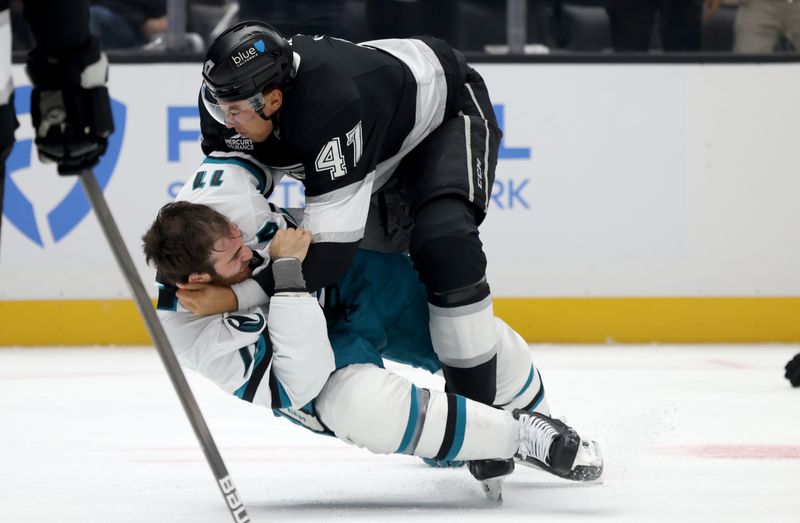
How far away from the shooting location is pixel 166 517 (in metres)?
2.46

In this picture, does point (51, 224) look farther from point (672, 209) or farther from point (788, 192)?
point (788, 192)

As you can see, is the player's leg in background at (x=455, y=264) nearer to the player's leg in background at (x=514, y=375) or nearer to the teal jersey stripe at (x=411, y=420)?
the player's leg in background at (x=514, y=375)

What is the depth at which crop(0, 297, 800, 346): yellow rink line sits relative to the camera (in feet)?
18.2

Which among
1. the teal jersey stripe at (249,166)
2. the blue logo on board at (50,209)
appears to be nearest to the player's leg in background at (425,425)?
the teal jersey stripe at (249,166)

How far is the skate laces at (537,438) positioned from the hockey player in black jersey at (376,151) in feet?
0.14

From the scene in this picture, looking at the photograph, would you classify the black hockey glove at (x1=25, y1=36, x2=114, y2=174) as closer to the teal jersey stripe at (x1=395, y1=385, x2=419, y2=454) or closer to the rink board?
the teal jersey stripe at (x1=395, y1=385, x2=419, y2=454)

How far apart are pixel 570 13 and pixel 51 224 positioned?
225 cm

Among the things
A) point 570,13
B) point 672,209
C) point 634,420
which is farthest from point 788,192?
point 634,420

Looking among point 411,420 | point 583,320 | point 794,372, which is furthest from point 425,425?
point 583,320

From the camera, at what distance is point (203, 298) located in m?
2.45

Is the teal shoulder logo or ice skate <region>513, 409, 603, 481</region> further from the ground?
the teal shoulder logo

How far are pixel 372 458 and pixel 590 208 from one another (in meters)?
2.64

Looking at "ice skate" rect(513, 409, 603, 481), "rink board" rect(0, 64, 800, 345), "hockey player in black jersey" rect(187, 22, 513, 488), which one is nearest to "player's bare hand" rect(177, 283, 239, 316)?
"hockey player in black jersey" rect(187, 22, 513, 488)

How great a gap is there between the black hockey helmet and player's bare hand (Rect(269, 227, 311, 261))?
0.26m
